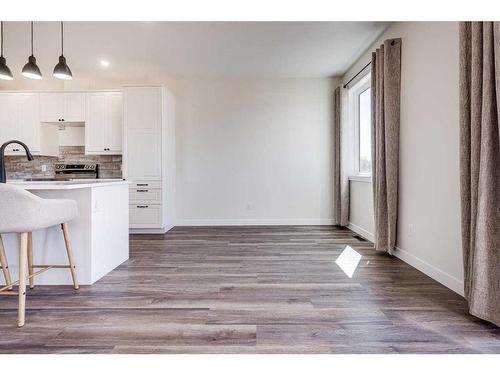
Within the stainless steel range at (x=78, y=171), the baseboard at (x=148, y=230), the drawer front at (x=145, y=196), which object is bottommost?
the baseboard at (x=148, y=230)

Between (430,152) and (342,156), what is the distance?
2.29m

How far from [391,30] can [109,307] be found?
3833mm

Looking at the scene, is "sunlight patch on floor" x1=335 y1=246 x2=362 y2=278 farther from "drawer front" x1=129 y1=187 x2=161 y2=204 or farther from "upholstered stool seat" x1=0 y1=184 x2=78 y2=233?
"drawer front" x1=129 y1=187 x2=161 y2=204

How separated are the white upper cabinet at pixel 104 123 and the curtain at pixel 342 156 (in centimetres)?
348

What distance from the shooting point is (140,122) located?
4781 mm

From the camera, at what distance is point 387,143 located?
3.30 metres

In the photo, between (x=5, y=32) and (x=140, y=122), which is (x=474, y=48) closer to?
(x=140, y=122)

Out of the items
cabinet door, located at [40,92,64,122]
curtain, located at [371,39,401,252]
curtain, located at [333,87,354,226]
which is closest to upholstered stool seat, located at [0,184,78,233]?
curtain, located at [371,39,401,252]

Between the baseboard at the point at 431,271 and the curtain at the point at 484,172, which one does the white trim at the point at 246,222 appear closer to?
the baseboard at the point at 431,271

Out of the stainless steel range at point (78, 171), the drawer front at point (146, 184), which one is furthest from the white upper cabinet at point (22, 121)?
the drawer front at point (146, 184)

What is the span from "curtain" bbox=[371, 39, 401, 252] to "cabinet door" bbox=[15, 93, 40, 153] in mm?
5033

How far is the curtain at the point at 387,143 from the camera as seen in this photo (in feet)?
10.7

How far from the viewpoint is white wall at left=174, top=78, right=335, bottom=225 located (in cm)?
549
